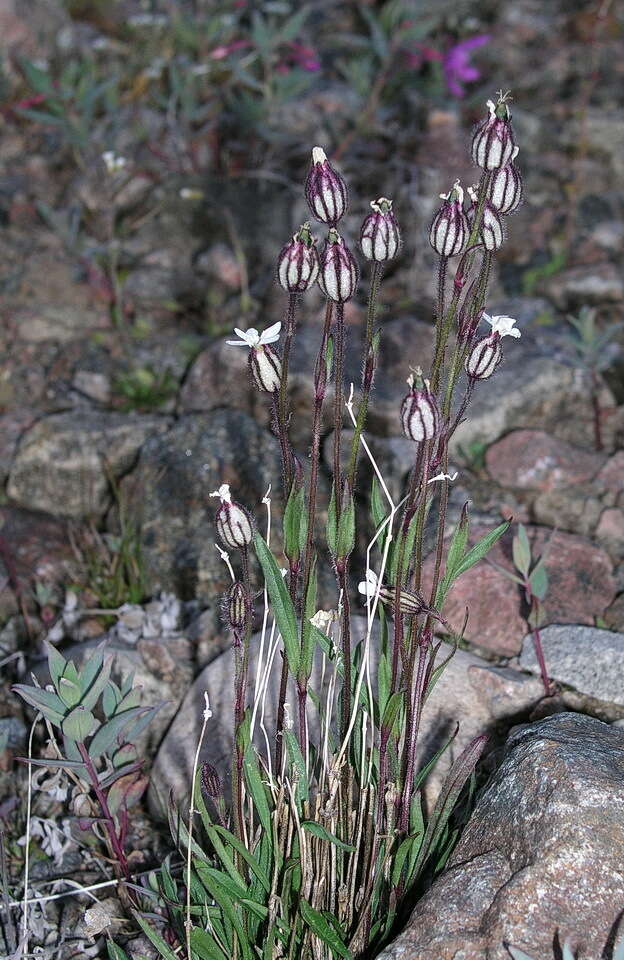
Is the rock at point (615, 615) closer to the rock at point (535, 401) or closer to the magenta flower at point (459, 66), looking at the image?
the rock at point (535, 401)

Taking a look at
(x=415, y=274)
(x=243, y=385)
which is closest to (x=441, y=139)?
(x=415, y=274)

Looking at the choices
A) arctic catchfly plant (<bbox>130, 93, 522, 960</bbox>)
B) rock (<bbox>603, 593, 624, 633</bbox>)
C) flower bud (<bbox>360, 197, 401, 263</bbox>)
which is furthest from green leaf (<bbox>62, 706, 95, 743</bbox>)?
rock (<bbox>603, 593, 624, 633</bbox>)

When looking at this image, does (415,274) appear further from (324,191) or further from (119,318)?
(324,191)

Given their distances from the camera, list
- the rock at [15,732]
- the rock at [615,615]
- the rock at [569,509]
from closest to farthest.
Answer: the rock at [15,732], the rock at [615,615], the rock at [569,509]

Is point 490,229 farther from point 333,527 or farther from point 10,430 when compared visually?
point 10,430

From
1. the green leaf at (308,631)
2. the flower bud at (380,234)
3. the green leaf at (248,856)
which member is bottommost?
the green leaf at (248,856)

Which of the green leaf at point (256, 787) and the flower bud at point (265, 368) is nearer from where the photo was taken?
the flower bud at point (265, 368)

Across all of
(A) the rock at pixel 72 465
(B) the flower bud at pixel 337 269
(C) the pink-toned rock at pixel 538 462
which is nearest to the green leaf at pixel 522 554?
(C) the pink-toned rock at pixel 538 462
